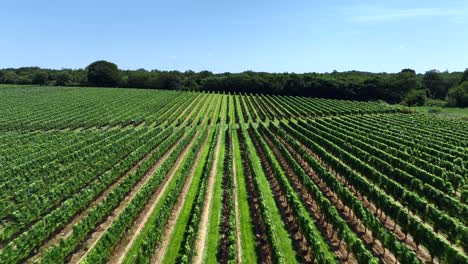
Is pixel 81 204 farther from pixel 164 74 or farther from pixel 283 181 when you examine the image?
pixel 164 74

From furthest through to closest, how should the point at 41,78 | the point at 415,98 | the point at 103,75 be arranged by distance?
the point at 41,78, the point at 103,75, the point at 415,98

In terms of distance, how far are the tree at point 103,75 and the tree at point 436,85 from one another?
151 meters

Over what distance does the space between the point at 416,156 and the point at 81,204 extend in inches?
1581

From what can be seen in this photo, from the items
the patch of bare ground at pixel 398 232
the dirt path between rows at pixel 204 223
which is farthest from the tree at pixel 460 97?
the dirt path between rows at pixel 204 223

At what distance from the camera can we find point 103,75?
171375 millimetres

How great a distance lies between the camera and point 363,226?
91.2 ft

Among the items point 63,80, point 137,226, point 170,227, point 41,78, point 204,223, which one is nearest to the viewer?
point 170,227

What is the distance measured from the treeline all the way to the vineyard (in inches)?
2929

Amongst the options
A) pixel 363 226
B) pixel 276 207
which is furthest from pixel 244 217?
pixel 363 226

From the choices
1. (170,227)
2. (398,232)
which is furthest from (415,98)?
(170,227)

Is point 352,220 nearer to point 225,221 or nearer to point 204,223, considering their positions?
point 225,221

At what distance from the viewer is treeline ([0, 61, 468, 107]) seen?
134625mm

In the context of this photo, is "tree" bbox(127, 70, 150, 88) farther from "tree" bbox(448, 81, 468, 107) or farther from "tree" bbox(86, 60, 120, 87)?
"tree" bbox(448, 81, 468, 107)

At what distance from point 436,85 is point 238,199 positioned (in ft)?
525
